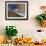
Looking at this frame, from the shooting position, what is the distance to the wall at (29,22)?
3330 mm

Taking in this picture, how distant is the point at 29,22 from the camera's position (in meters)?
3.34

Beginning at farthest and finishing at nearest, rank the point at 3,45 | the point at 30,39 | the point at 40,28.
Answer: the point at 40,28
the point at 30,39
the point at 3,45

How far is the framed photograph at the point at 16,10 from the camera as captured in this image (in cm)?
332

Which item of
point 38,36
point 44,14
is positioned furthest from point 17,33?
point 44,14

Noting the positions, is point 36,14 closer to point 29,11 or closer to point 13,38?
point 29,11

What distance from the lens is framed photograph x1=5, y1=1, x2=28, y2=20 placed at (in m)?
3.32

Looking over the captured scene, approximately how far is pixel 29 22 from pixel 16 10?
36 cm

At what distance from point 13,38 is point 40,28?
23.0 inches

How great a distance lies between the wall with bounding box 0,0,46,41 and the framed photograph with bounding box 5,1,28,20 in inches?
2.4

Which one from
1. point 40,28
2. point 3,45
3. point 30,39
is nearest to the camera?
point 3,45

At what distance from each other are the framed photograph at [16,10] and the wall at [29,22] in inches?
2.4

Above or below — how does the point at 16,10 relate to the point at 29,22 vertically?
above

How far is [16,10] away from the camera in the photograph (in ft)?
10.9

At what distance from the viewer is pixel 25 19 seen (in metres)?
3.33
